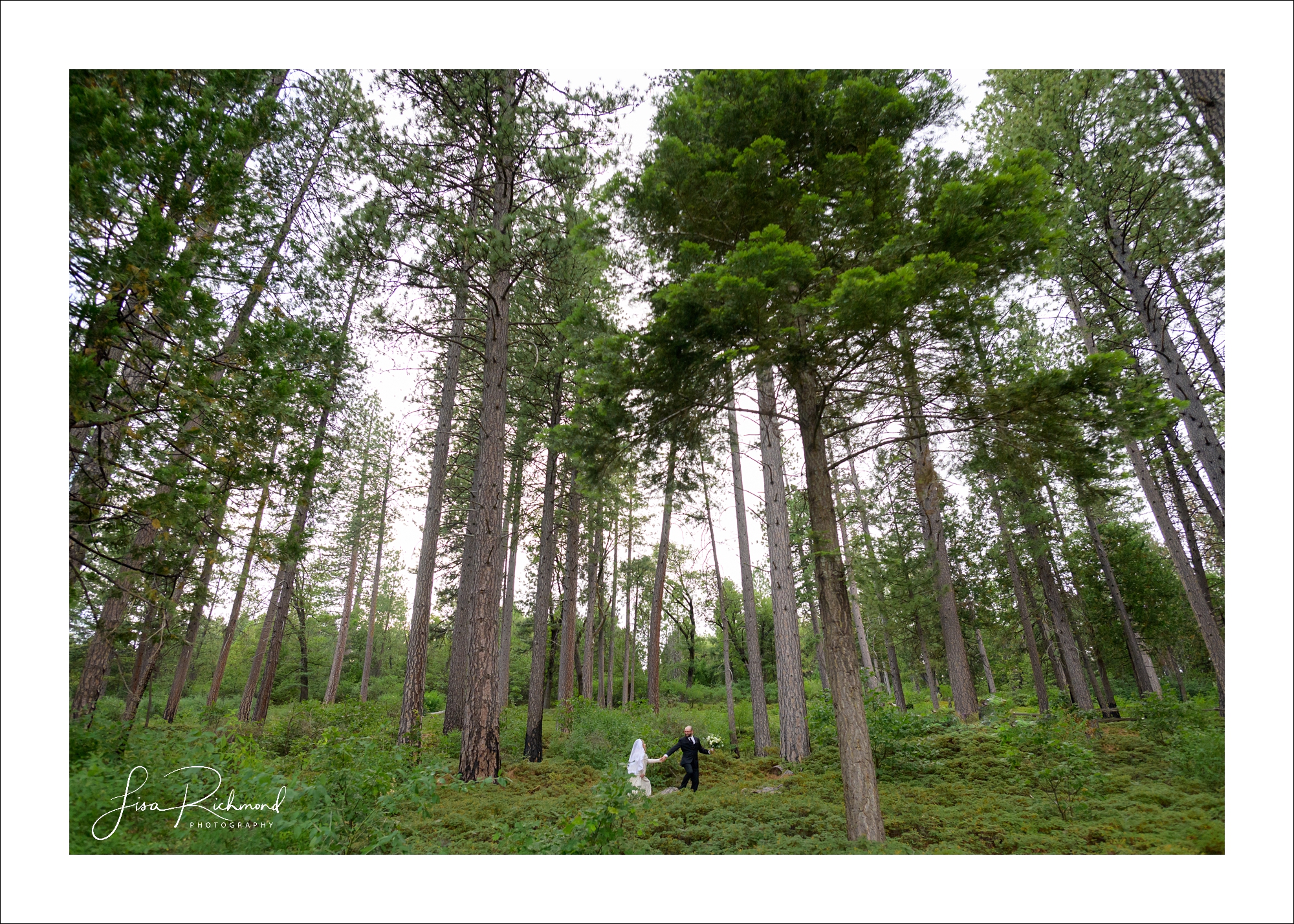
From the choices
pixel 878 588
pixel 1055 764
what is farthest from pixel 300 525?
pixel 878 588

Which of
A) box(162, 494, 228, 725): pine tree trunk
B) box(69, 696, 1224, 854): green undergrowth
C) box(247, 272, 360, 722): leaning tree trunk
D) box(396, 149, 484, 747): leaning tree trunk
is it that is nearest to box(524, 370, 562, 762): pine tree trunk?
box(69, 696, 1224, 854): green undergrowth

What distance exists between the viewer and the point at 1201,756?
5.05 meters

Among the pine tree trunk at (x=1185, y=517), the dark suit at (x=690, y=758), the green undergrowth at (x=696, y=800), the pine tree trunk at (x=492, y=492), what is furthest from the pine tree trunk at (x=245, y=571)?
the pine tree trunk at (x=1185, y=517)

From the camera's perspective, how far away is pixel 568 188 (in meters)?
7.64

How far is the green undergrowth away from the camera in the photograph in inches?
150

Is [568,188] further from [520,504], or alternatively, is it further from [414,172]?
[520,504]

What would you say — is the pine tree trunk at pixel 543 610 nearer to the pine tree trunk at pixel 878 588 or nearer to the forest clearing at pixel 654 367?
the forest clearing at pixel 654 367

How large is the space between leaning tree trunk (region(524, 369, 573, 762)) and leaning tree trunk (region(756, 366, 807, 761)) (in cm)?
398

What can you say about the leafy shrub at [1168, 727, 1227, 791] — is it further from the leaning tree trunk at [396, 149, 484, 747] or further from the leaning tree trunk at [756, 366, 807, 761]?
the leaning tree trunk at [396, 149, 484, 747]

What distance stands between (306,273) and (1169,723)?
13529mm

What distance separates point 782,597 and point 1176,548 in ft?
20.9

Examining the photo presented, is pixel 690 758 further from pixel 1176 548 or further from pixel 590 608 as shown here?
pixel 1176 548

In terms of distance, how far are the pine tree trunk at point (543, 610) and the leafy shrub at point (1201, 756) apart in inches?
340
